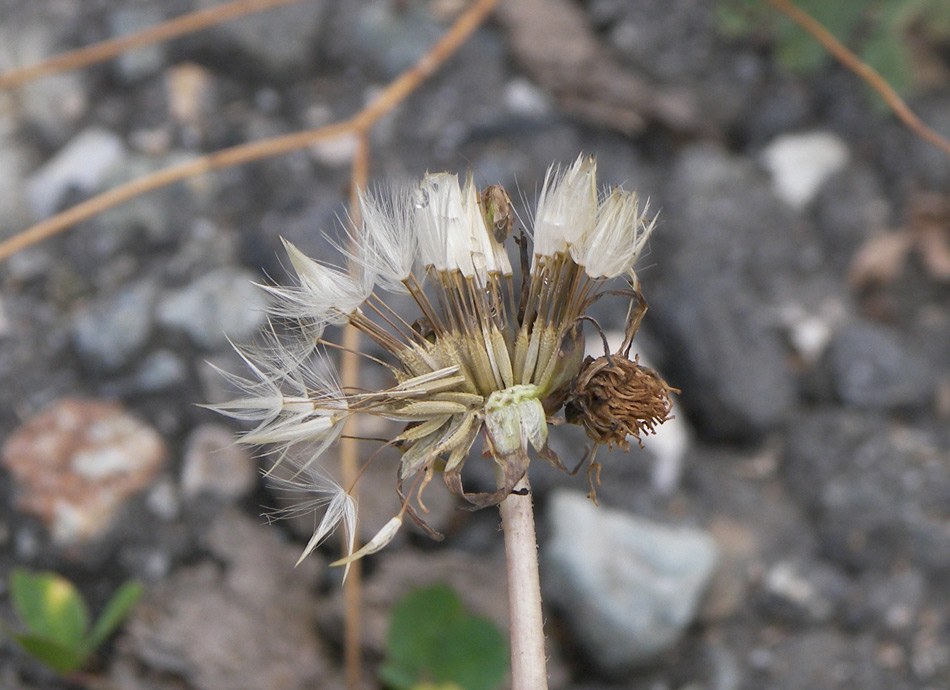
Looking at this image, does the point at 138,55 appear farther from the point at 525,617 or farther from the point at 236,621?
the point at 525,617

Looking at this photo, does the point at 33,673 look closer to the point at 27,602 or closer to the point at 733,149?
the point at 27,602

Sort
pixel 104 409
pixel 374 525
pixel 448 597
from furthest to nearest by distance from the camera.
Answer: pixel 104 409 < pixel 374 525 < pixel 448 597

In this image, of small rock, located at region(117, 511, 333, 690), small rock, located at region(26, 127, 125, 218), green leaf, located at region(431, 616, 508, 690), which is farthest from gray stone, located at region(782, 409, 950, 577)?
small rock, located at region(26, 127, 125, 218)

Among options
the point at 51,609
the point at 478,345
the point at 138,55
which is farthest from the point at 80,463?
the point at 478,345

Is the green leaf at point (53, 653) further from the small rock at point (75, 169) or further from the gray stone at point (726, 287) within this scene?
the gray stone at point (726, 287)

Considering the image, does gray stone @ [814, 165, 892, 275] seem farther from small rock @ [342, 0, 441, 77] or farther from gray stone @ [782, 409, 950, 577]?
small rock @ [342, 0, 441, 77]

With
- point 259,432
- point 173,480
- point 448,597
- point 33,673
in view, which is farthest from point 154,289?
point 259,432

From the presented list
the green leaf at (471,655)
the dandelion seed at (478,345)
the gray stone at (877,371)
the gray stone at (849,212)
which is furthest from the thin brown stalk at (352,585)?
the gray stone at (849,212)
